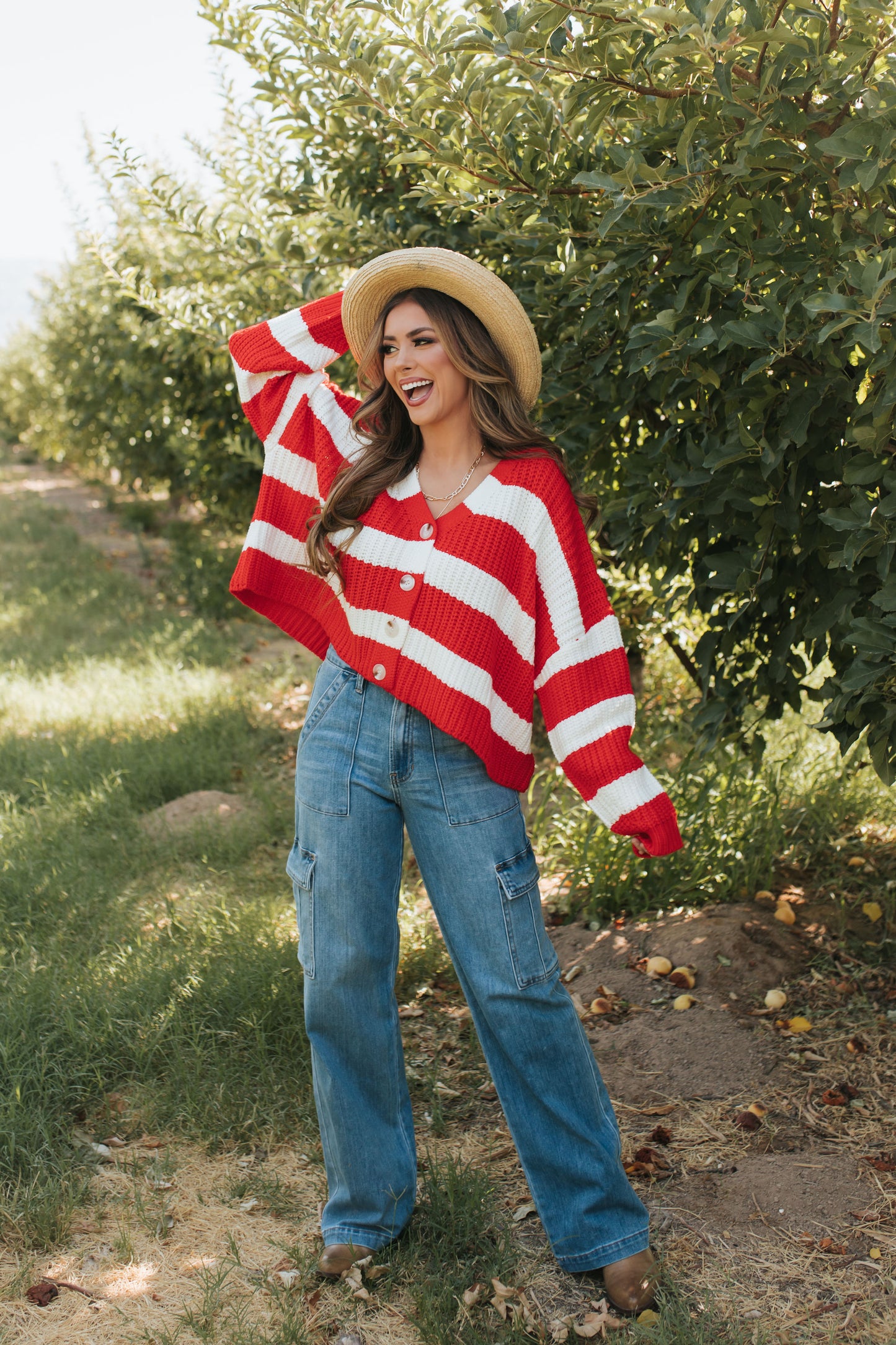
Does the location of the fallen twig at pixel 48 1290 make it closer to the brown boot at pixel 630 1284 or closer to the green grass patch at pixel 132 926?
the green grass patch at pixel 132 926

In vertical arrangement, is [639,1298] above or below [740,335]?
below

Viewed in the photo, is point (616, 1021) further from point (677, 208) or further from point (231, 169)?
point (231, 169)

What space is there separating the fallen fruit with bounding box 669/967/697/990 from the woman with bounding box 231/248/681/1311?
105 centimetres

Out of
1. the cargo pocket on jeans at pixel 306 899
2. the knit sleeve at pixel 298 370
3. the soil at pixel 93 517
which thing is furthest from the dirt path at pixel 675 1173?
the soil at pixel 93 517

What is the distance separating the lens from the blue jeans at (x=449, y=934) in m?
2.15

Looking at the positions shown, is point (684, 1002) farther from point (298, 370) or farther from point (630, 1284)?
point (298, 370)

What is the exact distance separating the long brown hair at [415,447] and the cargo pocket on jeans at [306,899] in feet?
1.87

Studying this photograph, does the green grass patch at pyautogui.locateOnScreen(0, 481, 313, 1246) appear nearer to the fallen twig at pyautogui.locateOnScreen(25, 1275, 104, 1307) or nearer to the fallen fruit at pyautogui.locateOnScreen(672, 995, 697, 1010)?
the fallen twig at pyautogui.locateOnScreen(25, 1275, 104, 1307)

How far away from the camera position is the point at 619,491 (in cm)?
322

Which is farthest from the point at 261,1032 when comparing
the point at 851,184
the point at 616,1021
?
the point at 851,184

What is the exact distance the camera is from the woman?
7.02 feet

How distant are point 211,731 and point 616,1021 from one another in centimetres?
293

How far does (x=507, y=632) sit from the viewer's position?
2186mm

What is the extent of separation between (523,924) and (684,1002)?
4.06ft
